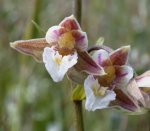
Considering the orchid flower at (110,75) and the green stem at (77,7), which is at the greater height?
the green stem at (77,7)

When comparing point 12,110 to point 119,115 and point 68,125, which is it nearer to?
point 68,125

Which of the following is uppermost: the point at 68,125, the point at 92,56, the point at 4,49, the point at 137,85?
the point at 4,49

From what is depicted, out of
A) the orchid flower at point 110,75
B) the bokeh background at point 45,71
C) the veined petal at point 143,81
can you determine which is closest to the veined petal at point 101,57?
the orchid flower at point 110,75

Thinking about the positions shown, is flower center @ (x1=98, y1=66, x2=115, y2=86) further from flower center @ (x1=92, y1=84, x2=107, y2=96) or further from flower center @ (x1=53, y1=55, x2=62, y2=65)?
flower center @ (x1=53, y1=55, x2=62, y2=65)

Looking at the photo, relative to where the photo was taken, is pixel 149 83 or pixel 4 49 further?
pixel 4 49

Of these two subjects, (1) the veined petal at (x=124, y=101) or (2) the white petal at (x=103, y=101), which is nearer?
(2) the white petal at (x=103, y=101)

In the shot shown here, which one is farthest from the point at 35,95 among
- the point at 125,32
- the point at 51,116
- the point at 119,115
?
the point at 125,32

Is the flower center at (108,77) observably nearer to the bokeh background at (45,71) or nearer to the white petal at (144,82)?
the white petal at (144,82)

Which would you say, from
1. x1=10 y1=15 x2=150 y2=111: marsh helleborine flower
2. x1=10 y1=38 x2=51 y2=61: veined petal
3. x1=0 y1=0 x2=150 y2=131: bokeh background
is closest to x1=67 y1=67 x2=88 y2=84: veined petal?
x1=10 y1=15 x2=150 y2=111: marsh helleborine flower
